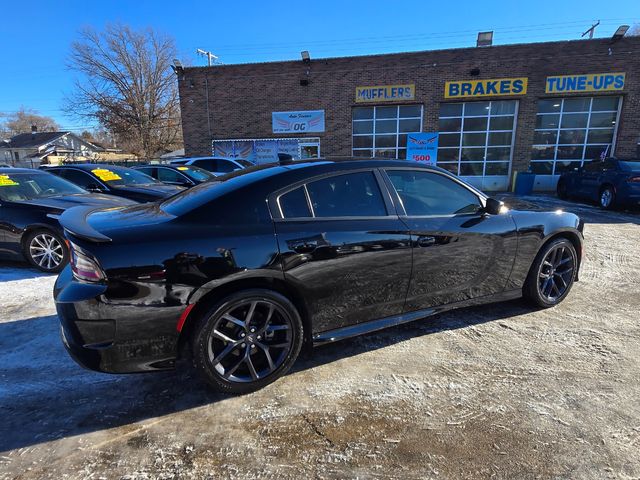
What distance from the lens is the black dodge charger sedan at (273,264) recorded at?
229 cm

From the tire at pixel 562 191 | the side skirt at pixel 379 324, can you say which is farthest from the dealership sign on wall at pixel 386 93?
the side skirt at pixel 379 324

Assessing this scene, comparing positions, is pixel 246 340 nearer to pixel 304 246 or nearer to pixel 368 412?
pixel 304 246

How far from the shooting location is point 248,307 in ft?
8.45

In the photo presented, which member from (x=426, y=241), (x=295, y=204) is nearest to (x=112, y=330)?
(x=295, y=204)

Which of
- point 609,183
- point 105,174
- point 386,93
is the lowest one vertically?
point 609,183

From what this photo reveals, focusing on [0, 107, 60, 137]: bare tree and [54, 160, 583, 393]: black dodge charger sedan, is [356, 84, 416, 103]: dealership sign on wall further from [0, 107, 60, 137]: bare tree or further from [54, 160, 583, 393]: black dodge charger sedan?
[0, 107, 60, 137]: bare tree

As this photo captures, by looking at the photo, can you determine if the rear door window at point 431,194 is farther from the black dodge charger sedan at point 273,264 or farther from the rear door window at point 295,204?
the rear door window at point 295,204

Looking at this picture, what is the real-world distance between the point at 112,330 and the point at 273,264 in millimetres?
1078

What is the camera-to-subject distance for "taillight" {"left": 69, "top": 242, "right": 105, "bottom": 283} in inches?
88.8

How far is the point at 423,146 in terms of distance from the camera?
18.3 m

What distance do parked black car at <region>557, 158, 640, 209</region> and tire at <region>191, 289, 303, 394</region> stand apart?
12.1 metres

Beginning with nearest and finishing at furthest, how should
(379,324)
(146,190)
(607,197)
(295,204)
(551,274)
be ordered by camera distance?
(295,204) → (379,324) → (551,274) → (146,190) → (607,197)

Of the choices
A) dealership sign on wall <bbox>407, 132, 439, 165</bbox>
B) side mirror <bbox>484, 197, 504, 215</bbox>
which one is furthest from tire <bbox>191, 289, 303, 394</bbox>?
dealership sign on wall <bbox>407, 132, 439, 165</bbox>

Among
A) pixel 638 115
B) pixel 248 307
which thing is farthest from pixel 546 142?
pixel 248 307
